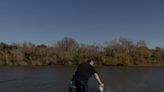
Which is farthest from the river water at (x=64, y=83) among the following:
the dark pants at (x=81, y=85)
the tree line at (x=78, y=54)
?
the tree line at (x=78, y=54)

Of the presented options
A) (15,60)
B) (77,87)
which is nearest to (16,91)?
(77,87)

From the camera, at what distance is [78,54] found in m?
98.5

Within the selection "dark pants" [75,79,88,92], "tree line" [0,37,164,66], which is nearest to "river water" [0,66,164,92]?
"dark pants" [75,79,88,92]

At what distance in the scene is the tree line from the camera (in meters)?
95.8

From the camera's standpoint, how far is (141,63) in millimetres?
99562

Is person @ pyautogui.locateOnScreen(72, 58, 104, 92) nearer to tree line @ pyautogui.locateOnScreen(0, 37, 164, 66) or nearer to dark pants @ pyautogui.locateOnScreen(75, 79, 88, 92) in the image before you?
dark pants @ pyautogui.locateOnScreen(75, 79, 88, 92)

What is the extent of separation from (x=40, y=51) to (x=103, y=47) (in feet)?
73.3

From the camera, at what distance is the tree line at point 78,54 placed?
314 ft

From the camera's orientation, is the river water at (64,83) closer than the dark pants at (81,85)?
No

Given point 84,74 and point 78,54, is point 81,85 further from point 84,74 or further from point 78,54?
point 78,54

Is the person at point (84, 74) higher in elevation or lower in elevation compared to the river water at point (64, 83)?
higher

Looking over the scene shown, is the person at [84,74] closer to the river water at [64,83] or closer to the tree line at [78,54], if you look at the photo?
the river water at [64,83]

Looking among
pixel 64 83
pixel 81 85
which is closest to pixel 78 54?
pixel 64 83

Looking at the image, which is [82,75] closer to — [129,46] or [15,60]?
[15,60]
